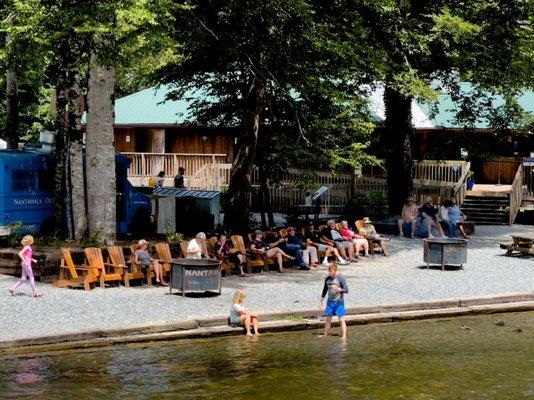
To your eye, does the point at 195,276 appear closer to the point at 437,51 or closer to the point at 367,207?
the point at 437,51

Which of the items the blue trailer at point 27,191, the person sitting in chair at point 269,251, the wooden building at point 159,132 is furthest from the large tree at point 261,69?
the wooden building at point 159,132

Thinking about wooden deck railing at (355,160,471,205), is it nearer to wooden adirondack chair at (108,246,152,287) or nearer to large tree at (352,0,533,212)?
large tree at (352,0,533,212)

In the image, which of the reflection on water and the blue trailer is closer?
the reflection on water

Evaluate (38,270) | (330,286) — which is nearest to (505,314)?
(330,286)

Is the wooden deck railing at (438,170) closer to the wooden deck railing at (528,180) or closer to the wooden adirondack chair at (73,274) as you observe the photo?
the wooden deck railing at (528,180)

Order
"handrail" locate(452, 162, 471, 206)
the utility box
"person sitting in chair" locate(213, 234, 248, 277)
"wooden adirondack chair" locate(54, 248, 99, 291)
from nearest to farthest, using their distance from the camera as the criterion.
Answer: "wooden adirondack chair" locate(54, 248, 99, 291) < "person sitting in chair" locate(213, 234, 248, 277) < the utility box < "handrail" locate(452, 162, 471, 206)

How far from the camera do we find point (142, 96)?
5394 cm

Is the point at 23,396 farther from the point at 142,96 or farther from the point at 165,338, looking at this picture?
the point at 142,96

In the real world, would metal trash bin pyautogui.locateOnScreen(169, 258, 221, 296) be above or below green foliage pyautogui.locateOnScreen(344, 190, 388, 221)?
below

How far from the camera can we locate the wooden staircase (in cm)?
4047

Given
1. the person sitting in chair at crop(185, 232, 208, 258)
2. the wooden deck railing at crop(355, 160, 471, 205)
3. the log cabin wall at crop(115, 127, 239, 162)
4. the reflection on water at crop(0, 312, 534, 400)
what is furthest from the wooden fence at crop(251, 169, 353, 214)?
the reflection on water at crop(0, 312, 534, 400)

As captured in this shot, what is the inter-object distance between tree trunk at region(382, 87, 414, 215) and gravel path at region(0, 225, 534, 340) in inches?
327

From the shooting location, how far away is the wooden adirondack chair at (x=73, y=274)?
21.8 m

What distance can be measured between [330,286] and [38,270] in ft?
24.0
